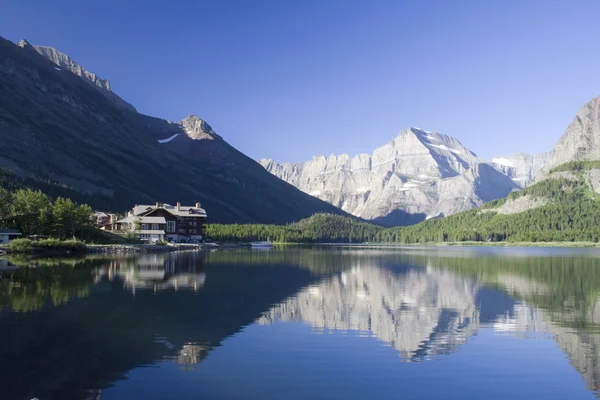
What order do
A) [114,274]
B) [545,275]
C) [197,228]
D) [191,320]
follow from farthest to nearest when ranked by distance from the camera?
1. [197,228]
2. [545,275]
3. [114,274]
4. [191,320]

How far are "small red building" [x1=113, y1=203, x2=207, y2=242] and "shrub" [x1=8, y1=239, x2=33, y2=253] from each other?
6169 cm

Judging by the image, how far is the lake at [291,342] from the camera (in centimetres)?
1995

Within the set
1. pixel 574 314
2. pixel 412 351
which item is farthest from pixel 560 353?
pixel 574 314

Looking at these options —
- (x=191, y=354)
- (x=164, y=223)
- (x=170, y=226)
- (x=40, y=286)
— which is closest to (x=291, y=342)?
(x=191, y=354)

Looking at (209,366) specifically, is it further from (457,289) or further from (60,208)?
(60,208)

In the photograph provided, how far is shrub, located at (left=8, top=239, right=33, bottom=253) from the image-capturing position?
89387 millimetres

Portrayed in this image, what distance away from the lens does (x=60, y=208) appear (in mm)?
114750

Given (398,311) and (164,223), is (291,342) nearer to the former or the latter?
(398,311)

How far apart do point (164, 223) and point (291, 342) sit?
144098 millimetres

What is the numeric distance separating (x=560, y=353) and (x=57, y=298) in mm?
35035

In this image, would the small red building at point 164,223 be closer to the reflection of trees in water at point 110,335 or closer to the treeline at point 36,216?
the treeline at point 36,216

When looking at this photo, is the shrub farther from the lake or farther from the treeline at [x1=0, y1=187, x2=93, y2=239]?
the lake

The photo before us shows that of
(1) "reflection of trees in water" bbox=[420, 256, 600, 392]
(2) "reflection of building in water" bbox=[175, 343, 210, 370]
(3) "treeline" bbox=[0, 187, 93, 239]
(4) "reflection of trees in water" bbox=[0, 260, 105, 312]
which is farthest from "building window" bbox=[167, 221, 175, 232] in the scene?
(2) "reflection of building in water" bbox=[175, 343, 210, 370]

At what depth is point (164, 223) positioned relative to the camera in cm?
16550
